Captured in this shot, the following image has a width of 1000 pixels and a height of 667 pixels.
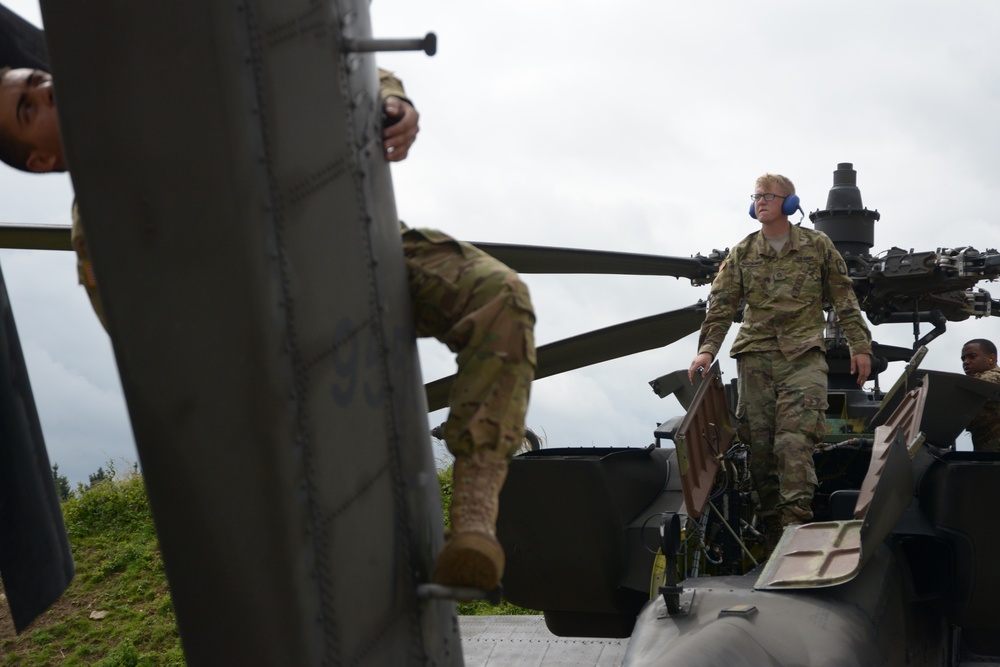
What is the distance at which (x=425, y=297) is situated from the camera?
86.7 inches

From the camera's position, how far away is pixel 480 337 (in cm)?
214

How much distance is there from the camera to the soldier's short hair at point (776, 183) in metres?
5.64

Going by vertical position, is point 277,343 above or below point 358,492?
above

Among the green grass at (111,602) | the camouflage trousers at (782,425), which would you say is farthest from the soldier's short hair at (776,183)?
the green grass at (111,602)

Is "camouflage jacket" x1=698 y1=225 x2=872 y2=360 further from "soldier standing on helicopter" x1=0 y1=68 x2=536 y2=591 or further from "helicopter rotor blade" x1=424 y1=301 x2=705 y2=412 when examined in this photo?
"soldier standing on helicopter" x1=0 y1=68 x2=536 y2=591

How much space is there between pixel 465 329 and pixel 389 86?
Answer: 1.80ft

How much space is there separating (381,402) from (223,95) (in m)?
0.65

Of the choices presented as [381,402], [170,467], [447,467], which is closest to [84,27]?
[170,467]

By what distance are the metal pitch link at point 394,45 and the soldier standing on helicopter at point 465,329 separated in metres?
0.20

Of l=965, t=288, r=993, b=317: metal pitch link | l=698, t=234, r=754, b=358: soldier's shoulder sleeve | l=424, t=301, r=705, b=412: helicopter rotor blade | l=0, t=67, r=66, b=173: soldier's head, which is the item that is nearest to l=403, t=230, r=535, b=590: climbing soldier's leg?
l=0, t=67, r=66, b=173: soldier's head

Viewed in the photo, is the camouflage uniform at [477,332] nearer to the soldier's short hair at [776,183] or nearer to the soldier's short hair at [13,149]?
the soldier's short hair at [13,149]

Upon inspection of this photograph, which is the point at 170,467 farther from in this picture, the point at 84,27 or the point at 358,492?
the point at 84,27

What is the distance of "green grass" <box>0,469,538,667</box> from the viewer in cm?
891

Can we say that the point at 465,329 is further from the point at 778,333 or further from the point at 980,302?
the point at 980,302
